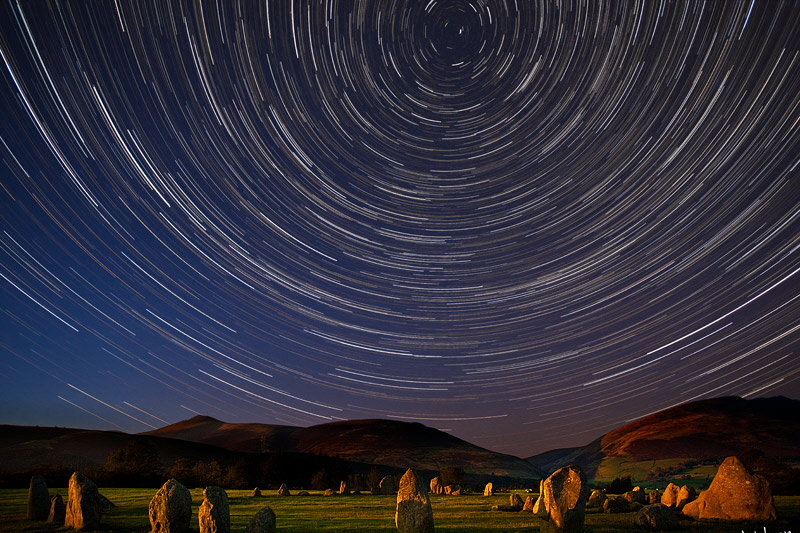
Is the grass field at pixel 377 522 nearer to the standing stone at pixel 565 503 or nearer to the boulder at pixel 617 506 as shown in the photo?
the boulder at pixel 617 506

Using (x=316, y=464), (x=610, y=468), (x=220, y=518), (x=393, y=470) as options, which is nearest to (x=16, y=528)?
(x=220, y=518)

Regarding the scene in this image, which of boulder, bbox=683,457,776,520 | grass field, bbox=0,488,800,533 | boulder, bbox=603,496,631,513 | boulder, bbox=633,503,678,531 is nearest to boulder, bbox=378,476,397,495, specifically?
grass field, bbox=0,488,800,533

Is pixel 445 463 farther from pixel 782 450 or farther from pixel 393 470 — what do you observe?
pixel 782 450

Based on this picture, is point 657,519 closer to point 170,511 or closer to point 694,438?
point 170,511

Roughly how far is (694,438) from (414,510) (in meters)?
157

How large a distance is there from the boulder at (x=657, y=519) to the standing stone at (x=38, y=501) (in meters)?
Result: 22.8

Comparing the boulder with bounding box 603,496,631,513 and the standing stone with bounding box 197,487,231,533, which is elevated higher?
the standing stone with bounding box 197,487,231,533

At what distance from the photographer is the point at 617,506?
2375cm

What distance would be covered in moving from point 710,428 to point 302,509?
161466 millimetres

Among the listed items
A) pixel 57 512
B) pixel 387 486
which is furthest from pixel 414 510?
pixel 387 486

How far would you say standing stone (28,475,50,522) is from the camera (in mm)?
20547

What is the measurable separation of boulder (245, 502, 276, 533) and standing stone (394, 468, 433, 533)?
4.15m

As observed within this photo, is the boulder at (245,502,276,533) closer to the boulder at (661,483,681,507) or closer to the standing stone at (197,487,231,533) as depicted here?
the standing stone at (197,487,231,533)

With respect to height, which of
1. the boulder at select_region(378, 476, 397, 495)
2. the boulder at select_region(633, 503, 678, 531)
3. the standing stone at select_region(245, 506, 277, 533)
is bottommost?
the boulder at select_region(378, 476, 397, 495)
